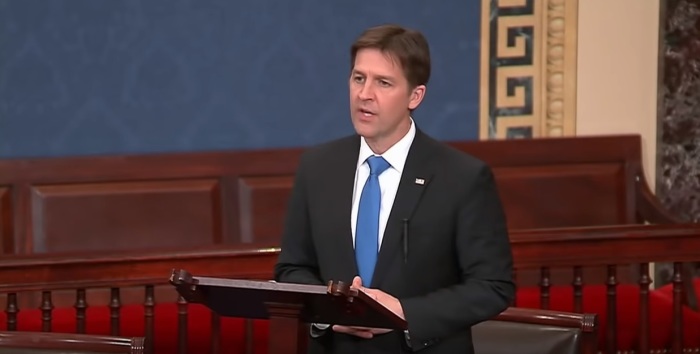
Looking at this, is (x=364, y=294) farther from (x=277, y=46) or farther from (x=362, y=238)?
(x=277, y=46)

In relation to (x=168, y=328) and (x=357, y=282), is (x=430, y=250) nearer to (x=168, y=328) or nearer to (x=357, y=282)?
(x=357, y=282)

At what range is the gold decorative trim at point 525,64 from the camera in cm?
592

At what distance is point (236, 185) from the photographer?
5777 mm

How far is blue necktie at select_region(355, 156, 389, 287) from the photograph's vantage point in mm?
2842

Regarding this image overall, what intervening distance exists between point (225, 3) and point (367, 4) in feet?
1.98

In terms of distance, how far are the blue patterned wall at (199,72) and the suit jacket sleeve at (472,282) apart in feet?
10.1

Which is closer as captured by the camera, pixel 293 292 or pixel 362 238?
Result: pixel 293 292

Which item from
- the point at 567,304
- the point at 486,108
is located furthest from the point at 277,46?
the point at 567,304

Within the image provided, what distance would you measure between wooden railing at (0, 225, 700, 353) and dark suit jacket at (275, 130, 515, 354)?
155 cm

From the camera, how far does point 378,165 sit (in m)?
2.88

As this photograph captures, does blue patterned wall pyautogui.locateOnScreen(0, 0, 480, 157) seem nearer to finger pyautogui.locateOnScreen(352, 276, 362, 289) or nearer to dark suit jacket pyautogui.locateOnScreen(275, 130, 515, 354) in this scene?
dark suit jacket pyautogui.locateOnScreen(275, 130, 515, 354)

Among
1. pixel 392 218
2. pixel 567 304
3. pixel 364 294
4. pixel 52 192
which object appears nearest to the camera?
pixel 364 294

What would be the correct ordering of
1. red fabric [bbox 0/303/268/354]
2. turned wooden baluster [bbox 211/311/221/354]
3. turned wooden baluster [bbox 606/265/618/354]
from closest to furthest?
turned wooden baluster [bbox 211/311/221/354] → turned wooden baluster [bbox 606/265/618/354] → red fabric [bbox 0/303/268/354]

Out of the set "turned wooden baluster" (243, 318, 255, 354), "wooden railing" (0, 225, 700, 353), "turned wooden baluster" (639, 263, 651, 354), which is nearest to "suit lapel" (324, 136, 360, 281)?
"wooden railing" (0, 225, 700, 353)
